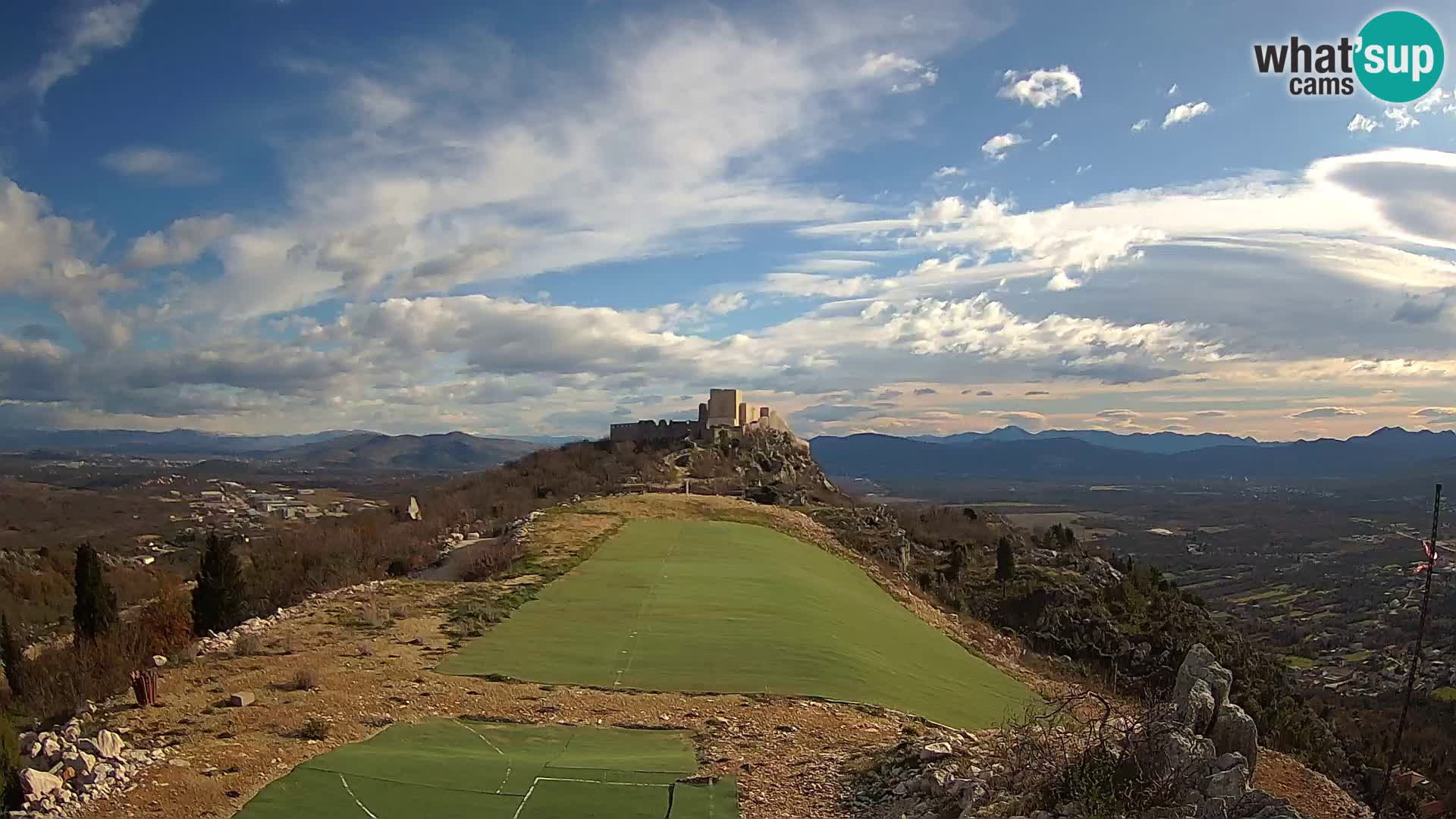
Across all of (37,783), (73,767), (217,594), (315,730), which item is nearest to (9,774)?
(37,783)

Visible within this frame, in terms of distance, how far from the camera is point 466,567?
77.2 feet

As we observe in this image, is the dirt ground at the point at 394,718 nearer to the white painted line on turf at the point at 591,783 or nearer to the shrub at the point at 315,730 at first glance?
the shrub at the point at 315,730

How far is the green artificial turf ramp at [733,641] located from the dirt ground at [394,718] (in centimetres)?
86

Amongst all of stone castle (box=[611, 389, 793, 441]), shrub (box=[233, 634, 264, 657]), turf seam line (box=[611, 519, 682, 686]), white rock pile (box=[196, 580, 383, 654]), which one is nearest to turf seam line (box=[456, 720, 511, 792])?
turf seam line (box=[611, 519, 682, 686])

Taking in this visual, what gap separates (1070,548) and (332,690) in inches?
1760

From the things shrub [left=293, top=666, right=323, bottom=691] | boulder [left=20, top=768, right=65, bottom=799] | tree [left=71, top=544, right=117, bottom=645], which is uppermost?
boulder [left=20, top=768, right=65, bottom=799]

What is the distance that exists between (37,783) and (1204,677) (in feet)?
39.8

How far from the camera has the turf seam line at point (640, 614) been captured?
14.2m

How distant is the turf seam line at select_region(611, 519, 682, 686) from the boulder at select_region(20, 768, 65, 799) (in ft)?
22.6

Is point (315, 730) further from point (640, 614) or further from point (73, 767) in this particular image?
point (640, 614)

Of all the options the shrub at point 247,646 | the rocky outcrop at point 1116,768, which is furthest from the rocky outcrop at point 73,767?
the rocky outcrop at point 1116,768

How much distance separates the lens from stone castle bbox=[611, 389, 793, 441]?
62219 mm

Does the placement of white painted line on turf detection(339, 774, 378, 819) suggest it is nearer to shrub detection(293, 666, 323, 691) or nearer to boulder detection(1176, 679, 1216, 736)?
shrub detection(293, 666, 323, 691)

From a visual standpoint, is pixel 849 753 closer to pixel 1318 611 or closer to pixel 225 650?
pixel 225 650
